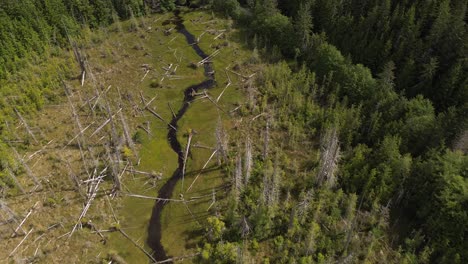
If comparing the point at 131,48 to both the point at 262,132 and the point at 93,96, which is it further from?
the point at 262,132

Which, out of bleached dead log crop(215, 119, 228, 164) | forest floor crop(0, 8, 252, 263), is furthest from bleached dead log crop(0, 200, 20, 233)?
bleached dead log crop(215, 119, 228, 164)

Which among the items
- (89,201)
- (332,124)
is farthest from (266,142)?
(89,201)

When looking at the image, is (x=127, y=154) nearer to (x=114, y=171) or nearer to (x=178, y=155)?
(x=114, y=171)

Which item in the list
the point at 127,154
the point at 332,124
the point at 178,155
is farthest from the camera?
the point at 178,155

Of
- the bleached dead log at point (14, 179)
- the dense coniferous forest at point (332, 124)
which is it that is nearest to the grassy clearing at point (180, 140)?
the dense coniferous forest at point (332, 124)

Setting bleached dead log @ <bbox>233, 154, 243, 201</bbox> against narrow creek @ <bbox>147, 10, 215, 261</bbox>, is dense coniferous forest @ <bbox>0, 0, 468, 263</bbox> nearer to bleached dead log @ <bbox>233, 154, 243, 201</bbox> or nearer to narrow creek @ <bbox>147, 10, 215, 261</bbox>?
bleached dead log @ <bbox>233, 154, 243, 201</bbox>

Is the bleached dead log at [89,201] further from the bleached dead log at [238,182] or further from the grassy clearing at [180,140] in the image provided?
the bleached dead log at [238,182]
